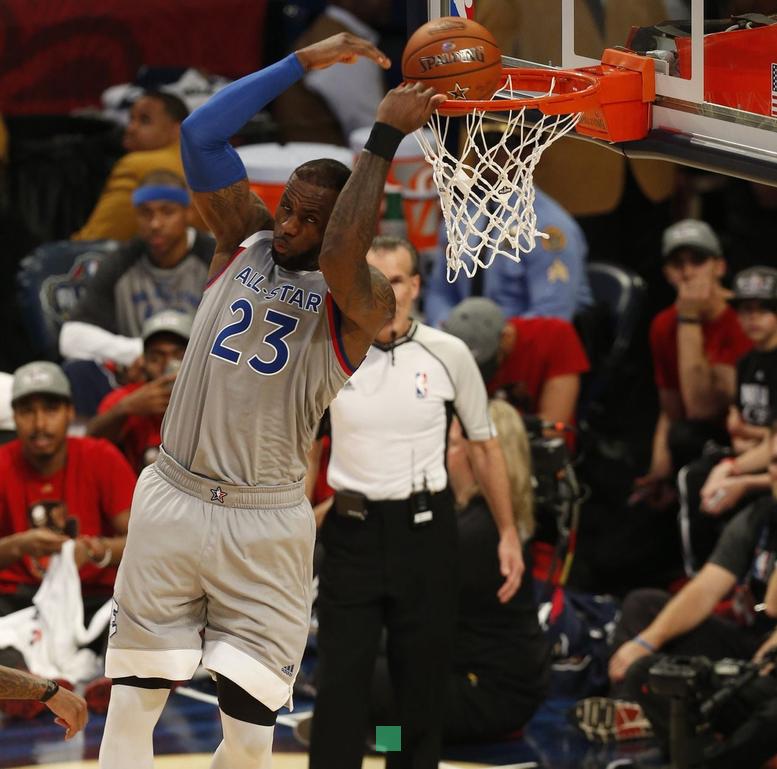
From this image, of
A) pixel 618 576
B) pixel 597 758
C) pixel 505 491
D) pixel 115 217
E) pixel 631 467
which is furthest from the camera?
pixel 115 217

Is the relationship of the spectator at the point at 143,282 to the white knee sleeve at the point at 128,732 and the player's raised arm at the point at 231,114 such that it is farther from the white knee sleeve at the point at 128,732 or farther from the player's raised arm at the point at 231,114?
the white knee sleeve at the point at 128,732

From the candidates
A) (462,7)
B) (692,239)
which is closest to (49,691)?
(462,7)

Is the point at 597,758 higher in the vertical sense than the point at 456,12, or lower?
lower

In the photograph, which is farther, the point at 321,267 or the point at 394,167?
the point at 394,167

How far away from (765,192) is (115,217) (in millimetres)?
4053

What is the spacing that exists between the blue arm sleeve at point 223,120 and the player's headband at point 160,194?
4.19 m

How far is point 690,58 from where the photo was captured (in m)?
5.19

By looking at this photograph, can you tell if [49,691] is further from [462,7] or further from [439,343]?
[462,7]

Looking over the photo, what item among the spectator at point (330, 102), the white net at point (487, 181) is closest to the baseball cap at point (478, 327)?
the white net at point (487, 181)

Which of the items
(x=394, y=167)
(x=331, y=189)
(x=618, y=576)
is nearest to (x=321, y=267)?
(x=331, y=189)

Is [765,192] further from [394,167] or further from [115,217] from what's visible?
[115,217]

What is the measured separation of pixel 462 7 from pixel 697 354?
362cm

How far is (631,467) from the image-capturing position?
9383mm

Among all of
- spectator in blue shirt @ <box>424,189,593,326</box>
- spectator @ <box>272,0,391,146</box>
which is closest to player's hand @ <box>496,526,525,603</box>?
spectator in blue shirt @ <box>424,189,593,326</box>
